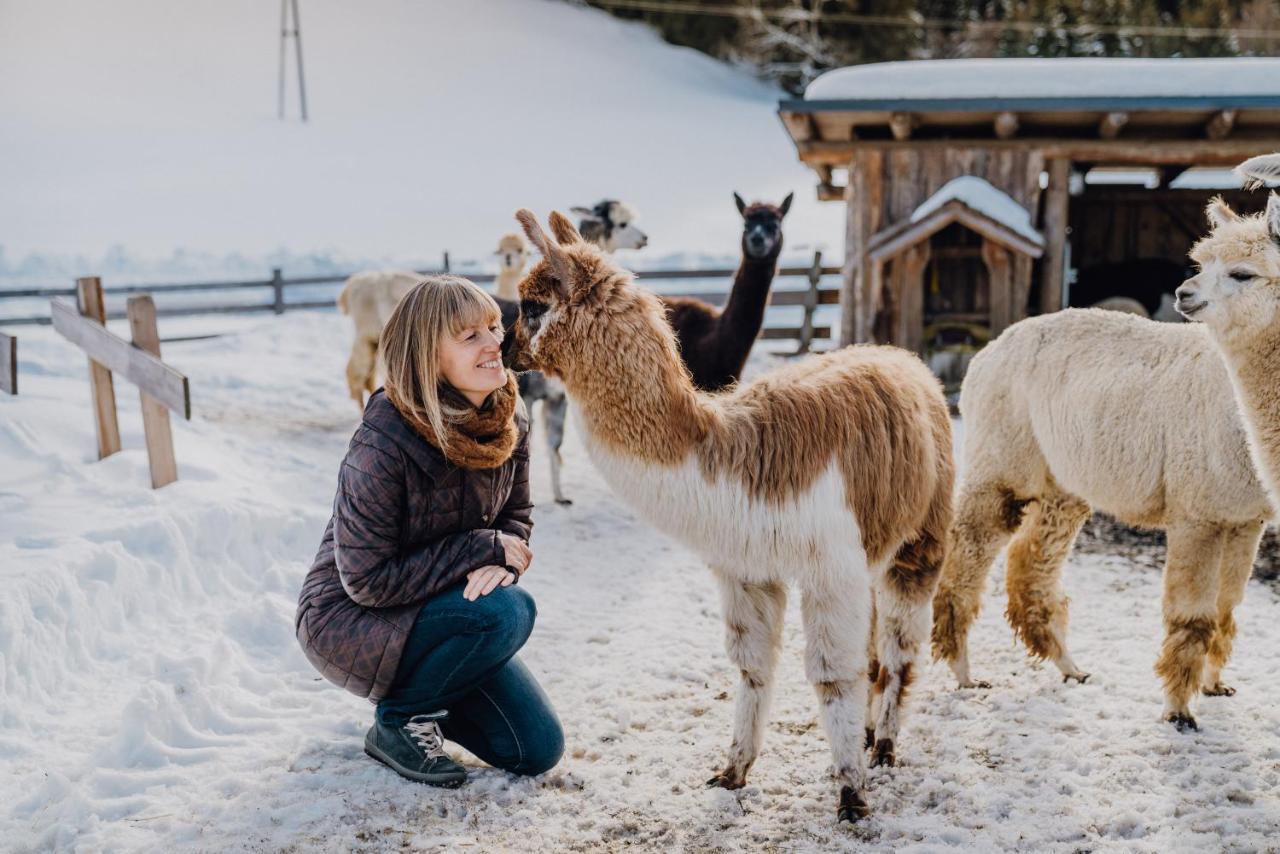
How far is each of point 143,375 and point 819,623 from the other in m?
3.73

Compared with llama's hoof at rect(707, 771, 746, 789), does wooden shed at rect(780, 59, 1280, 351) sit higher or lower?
higher

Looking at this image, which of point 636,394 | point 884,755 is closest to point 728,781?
point 884,755

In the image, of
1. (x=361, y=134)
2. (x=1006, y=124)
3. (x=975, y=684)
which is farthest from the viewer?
(x=361, y=134)

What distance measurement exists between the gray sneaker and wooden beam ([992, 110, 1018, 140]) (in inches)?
277

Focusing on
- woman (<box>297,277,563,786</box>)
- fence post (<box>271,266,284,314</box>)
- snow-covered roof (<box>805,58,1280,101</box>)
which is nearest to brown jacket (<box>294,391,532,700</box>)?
woman (<box>297,277,563,786</box>)

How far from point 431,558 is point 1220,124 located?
772cm

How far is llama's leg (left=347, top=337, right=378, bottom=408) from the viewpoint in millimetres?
8227

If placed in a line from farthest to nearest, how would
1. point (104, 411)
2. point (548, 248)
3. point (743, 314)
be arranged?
1. point (743, 314)
2. point (104, 411)
3. point (548, 248)

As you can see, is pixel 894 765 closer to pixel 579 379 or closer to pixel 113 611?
pixel 579 379

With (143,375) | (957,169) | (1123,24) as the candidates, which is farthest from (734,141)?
(143,375)

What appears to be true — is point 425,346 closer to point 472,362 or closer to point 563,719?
point 472,362

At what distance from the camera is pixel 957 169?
8641mm

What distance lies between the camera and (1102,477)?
3539 millimetres

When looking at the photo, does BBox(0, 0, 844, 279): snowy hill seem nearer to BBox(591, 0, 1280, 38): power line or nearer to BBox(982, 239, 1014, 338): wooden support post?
BBox(591, 0, 1280, 38): power line
